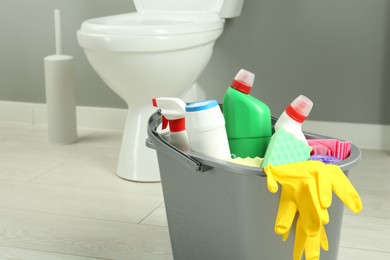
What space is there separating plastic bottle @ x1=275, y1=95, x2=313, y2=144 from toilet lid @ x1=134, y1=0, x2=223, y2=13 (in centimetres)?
97

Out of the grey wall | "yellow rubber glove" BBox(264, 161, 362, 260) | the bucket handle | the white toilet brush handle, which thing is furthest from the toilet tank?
"yellow rubber glove" BBox(264, 161, 362, 260)

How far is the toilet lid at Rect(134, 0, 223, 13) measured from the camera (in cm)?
191

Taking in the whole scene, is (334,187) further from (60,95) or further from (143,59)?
(60,95)

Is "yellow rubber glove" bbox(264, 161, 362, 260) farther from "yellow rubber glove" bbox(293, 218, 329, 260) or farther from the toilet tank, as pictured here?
the toilet tank

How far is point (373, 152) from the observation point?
200cm

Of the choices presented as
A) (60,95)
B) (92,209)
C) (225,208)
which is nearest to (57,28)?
(60,95)

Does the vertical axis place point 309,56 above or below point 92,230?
above

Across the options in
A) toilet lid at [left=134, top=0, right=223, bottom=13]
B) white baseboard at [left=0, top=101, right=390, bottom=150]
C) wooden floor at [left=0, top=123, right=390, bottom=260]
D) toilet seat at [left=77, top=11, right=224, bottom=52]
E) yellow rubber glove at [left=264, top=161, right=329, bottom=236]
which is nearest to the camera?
yellow rubber glove at [left=264, top=161, right=329, bottom=236]

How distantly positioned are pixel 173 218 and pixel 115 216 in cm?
41

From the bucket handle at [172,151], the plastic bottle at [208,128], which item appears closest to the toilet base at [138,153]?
the bucket handle at [172,151]

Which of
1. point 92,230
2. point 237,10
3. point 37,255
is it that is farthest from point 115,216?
point 237,10

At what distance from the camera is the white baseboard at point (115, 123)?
2027 millimetres

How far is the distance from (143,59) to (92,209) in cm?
41

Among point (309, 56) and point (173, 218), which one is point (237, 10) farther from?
point (173, 218)
